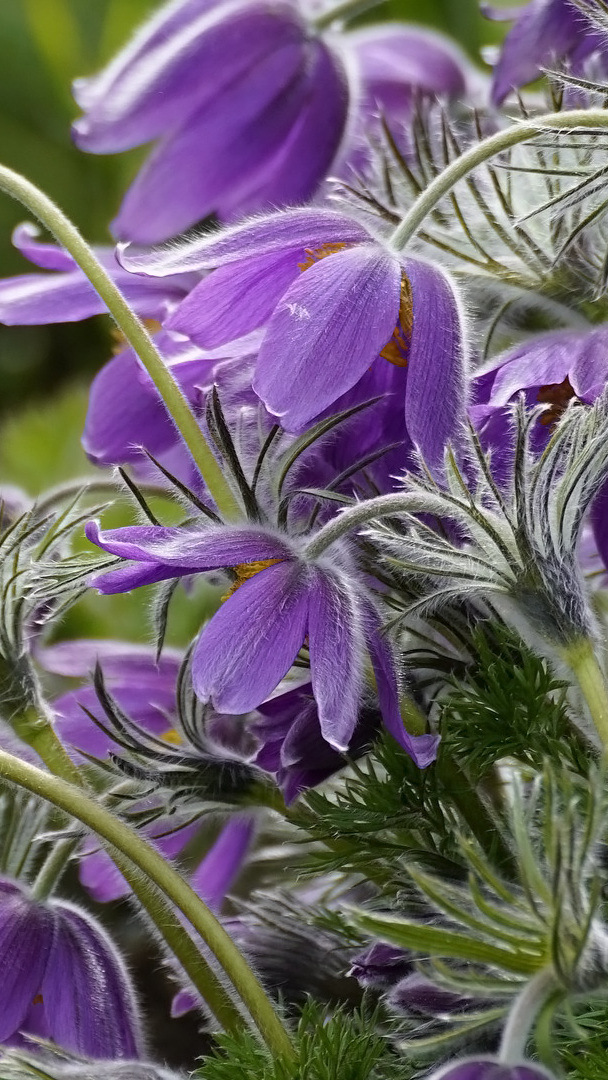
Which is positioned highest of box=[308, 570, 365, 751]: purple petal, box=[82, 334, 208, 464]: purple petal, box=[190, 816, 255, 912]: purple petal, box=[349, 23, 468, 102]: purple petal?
box=[349, 23, 468, 102]: purple petal

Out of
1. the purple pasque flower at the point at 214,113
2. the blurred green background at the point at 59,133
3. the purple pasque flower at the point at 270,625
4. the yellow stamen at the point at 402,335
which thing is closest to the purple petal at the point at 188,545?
the purple pasque flower at the point at 270,625

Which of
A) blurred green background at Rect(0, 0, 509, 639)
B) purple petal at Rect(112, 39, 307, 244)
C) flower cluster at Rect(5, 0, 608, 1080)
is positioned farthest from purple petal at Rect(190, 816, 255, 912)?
blurred green background at Rect(0, 0, 509, 639)

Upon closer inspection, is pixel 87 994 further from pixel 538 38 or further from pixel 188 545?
pixel 538 38

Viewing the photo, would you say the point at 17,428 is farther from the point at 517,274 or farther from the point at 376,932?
the point at 376,932

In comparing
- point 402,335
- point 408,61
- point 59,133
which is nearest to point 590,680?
point 402,335

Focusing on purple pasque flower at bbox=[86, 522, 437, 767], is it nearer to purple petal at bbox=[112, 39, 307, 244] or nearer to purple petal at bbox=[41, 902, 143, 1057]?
purple petal at bbox=[41, 902, 143, 1057]
